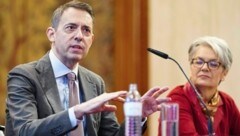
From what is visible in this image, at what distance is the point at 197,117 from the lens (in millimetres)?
2818

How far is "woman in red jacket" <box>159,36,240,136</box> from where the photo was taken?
2.83 m

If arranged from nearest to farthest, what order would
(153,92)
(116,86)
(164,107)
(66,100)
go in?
(164,107) < (153,92) < (66,100) < (116,86)

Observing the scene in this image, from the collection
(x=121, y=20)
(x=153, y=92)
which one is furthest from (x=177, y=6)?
(x=153, y=92)

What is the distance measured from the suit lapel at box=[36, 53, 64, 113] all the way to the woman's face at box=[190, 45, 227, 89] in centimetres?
91

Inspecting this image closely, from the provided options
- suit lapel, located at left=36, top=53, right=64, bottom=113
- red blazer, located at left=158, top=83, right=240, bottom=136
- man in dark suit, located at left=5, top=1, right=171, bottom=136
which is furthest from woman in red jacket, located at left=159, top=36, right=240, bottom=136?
suit lapel, located at left=36, top=53, right=64, bottom=113

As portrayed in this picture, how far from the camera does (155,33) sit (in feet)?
13.4

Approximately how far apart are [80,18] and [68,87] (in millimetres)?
365

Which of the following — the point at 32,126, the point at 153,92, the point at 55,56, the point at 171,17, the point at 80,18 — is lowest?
the point at 32,126

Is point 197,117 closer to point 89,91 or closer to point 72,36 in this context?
point 89,91

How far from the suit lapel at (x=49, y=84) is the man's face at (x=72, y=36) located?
4.2 inches

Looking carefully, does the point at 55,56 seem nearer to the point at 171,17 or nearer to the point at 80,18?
the point at 80,18

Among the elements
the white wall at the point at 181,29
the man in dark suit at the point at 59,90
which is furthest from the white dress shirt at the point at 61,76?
the white wall at the point at 181,29

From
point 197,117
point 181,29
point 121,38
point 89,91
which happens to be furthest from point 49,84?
point 181,29

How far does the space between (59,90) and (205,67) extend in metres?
0.93
